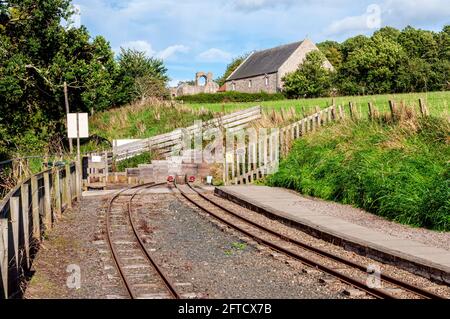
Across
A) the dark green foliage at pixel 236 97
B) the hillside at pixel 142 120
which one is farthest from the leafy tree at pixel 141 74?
the hillside at pixel 142 120

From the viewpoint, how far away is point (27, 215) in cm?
1023

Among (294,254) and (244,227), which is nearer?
(294,254)

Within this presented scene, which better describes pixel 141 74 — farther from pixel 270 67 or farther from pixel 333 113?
pixel 333 113

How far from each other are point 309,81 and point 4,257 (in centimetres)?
5904

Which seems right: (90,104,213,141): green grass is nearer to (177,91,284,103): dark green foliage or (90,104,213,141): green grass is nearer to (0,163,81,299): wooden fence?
(0,163,81,299): wooden fence

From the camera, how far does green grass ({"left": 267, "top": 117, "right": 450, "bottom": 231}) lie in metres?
12.9

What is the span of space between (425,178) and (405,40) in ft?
241

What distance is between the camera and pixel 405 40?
269 ft

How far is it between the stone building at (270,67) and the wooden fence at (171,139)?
37.9 m

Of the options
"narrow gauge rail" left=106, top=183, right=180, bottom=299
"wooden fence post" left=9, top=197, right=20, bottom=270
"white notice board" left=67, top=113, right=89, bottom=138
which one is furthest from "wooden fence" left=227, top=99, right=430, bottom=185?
"wooden fence post" left=9, top=197, right=20, bottom=270

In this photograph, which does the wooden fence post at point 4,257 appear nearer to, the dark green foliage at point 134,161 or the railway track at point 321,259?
the railway track at point 321,259

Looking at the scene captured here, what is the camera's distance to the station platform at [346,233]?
8.89 meters

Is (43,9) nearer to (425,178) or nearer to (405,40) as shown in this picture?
(425,178)
